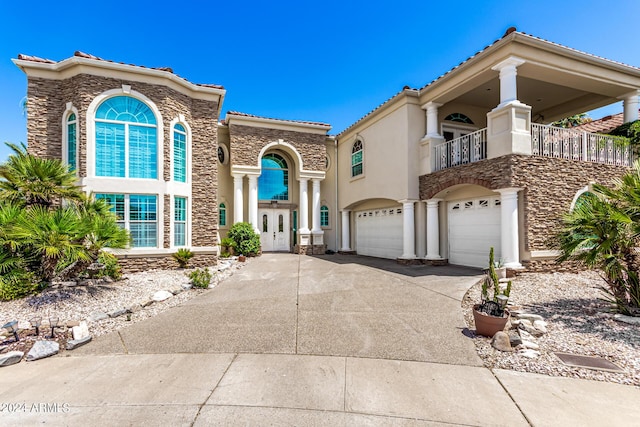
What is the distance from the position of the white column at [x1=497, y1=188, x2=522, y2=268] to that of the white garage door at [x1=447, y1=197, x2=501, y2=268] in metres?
0.61

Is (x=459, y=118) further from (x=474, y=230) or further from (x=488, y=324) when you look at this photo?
(x=488, y=324)

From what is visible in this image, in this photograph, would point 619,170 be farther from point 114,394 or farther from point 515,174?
point 114,394

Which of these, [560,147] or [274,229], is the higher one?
[560,147]

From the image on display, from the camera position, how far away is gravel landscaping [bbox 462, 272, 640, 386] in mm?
3999

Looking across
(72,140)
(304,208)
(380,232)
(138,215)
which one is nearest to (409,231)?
(380,232)

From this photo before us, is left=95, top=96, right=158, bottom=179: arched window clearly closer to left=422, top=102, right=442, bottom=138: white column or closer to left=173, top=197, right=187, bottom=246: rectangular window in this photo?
left=173, top=197, right=187, bottom=246: rectangular window

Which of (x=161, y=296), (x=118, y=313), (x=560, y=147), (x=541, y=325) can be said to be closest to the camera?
(x=541, y=325)

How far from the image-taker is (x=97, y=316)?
6.03 metres

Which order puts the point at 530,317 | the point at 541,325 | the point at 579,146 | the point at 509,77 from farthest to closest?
the point at 579,146
the point at 509,77
the point at 530,317
the point at 541,325

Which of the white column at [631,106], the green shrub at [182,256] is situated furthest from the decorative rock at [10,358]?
the white column at [631,106]

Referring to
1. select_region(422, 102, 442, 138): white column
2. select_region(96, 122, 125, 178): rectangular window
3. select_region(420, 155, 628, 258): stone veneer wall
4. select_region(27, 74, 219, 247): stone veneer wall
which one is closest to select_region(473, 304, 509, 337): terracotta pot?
select_region(420, 155, 628, 258): stone veneer wall

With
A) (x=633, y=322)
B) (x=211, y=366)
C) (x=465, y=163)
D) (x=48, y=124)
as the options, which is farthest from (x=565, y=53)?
(x=48, y=124)

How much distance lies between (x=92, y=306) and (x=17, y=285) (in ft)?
5.84

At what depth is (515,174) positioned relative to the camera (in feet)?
29.1
